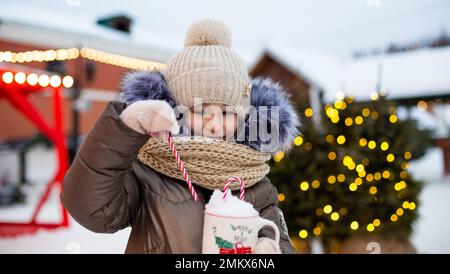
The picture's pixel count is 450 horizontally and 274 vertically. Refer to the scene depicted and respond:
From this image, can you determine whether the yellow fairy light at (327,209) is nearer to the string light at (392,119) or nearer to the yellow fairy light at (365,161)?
the yellow fairy light at (365,161)

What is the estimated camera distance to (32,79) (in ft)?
11.8

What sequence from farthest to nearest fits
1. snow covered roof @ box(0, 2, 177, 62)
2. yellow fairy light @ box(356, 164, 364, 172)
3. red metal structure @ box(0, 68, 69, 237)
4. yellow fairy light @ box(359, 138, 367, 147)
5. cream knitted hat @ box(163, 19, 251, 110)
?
snow covered roof @ box(0, 2, 177, 62), red metal structure @ box(0, 68, 69, 237), yellow fairy light @ box(359, 138, 367, 147), yellow fairy light @ box(356, 164, 364, 172), cream knitted hat @ box(163, 19, 251, 110)

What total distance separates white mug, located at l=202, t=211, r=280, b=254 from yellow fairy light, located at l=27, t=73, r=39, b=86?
3269 millimetres

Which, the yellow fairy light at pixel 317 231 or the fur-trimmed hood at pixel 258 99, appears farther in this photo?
the yellow fairy light at pixel 317 231

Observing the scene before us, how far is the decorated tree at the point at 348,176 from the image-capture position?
2.71 metres

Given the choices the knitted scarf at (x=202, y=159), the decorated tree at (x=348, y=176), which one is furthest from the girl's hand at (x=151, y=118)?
the decorated tree at (x=348, y=176)

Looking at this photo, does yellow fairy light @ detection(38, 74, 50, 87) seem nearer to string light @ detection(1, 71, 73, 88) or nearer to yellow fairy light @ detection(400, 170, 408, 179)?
string light @ detection(1, 71, 73, 88)

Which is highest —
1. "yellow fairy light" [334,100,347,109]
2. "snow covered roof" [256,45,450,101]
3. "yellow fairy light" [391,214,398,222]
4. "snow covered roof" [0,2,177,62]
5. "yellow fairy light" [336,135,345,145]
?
"snow covered roof" [0,2,177,62]

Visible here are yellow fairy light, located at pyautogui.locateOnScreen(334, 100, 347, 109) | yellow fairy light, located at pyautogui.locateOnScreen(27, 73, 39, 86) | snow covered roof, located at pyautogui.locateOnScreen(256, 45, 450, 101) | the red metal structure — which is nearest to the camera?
yellow fairy light, located at pyautogui.locateOnScreen(334, 100, 347, 109)

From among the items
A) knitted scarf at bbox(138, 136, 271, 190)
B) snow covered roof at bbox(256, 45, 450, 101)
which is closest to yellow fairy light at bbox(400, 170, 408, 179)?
knitted scarf at bbox(138, 136, 271, 190)

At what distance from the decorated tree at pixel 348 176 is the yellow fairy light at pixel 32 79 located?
7.48 ft

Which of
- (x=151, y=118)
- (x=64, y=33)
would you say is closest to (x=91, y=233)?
(x=151, y=118)

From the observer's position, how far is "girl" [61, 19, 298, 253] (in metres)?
0.80
